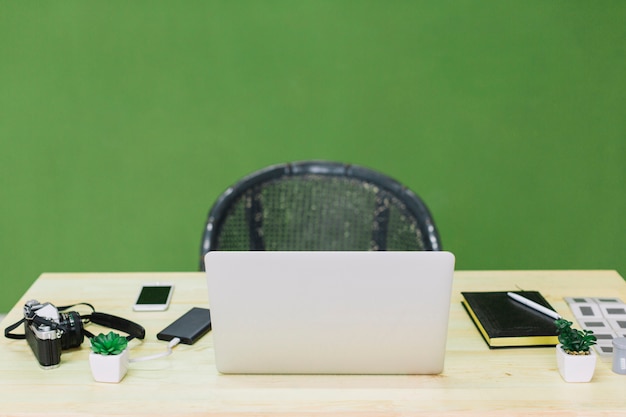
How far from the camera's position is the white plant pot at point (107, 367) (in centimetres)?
123

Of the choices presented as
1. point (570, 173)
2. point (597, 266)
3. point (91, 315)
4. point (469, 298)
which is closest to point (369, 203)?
point (469, 298)

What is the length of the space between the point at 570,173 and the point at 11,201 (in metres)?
2.23

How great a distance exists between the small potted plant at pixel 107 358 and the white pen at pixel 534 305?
81 centimetres

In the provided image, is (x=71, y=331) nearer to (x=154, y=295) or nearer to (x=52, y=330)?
(x=52, y=330)

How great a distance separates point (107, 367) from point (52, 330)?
13cm

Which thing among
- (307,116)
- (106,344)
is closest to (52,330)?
(106,344)

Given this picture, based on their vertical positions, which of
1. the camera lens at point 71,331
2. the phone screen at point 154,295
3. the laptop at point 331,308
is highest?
the laptop at point 331,308

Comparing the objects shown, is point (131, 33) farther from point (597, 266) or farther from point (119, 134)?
point (597, 266)

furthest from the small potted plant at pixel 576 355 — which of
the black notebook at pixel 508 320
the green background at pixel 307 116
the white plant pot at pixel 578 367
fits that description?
the green background at pixel 307 116

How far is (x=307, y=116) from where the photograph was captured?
2760 millimetres

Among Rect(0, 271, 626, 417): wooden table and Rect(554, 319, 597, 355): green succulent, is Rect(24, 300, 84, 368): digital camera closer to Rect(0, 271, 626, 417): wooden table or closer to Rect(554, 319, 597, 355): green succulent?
Rect(0, 271, 626, 417): wooden table

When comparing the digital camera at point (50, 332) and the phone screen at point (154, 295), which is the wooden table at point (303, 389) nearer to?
the digital camera at point (50, 332)

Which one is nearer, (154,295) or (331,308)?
(331,308)

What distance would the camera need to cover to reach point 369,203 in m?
1.97
